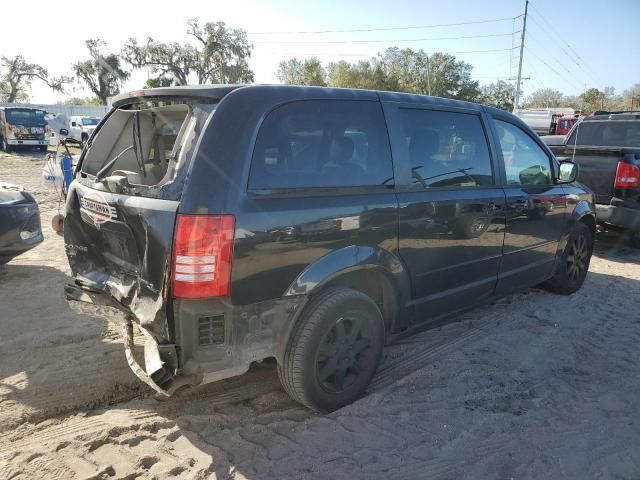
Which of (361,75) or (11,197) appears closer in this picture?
(11,197)

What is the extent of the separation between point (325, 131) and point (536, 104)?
86485 mm

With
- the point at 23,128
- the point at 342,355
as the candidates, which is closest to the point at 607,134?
the point at 342,355

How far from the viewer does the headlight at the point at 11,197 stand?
4879mm

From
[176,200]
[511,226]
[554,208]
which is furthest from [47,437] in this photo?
[554,208]

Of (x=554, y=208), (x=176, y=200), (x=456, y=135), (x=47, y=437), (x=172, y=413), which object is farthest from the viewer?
(x=554, y=208)

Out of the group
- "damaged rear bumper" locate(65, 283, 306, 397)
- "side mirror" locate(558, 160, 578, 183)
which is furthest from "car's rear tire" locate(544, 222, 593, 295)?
"damaged rear bumper" locate(65, 283, 306, 397)

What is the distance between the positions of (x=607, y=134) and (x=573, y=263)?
4.76 meters

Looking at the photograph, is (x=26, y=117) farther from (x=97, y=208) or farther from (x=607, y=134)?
(x=97, y=208)

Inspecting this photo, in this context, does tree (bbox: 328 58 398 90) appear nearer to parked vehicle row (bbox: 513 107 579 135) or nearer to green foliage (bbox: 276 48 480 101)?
green foliage (bbox: 276 48 480 101)

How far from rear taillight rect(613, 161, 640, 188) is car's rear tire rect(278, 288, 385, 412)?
551 centimetres

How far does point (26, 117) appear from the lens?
23.8 meters

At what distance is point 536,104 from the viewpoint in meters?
78.7

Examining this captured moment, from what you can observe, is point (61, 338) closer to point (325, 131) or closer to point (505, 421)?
point (325, 131)

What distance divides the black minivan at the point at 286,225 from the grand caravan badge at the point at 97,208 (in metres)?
0.01
